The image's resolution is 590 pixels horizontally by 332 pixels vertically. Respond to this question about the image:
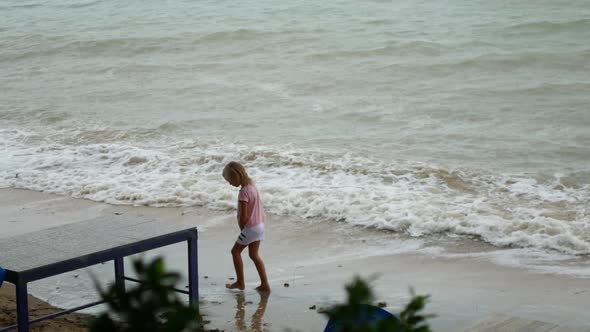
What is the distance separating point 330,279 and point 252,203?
1.26 meters

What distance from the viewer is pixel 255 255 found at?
23.1 feet

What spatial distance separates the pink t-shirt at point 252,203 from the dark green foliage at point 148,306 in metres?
5.71

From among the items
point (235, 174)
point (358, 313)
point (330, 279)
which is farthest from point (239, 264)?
point (358, 313)

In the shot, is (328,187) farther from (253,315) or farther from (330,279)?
(253,315)

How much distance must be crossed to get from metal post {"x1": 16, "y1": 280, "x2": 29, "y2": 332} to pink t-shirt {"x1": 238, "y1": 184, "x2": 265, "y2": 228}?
2306 millimetres

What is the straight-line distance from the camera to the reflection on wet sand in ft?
20.2

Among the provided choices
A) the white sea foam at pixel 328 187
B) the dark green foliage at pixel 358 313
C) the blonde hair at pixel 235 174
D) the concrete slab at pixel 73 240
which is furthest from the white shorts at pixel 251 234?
the dark green foliage at pixel 358 313

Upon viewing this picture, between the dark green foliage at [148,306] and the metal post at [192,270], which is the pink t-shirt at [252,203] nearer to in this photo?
the metal post at [192,270]

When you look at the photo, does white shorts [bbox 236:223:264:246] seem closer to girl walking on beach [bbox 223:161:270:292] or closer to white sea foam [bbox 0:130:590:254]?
girl walking on beach [bbox 223:161:270:292]

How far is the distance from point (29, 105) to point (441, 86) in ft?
34.4

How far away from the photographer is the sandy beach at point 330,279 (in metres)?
6.47

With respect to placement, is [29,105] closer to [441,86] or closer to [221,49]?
[221,49]

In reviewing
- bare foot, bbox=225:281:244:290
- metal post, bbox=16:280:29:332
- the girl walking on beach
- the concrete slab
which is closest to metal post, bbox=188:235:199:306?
the concrete slab

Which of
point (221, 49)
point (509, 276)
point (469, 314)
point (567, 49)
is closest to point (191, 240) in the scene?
point (469, 314)
